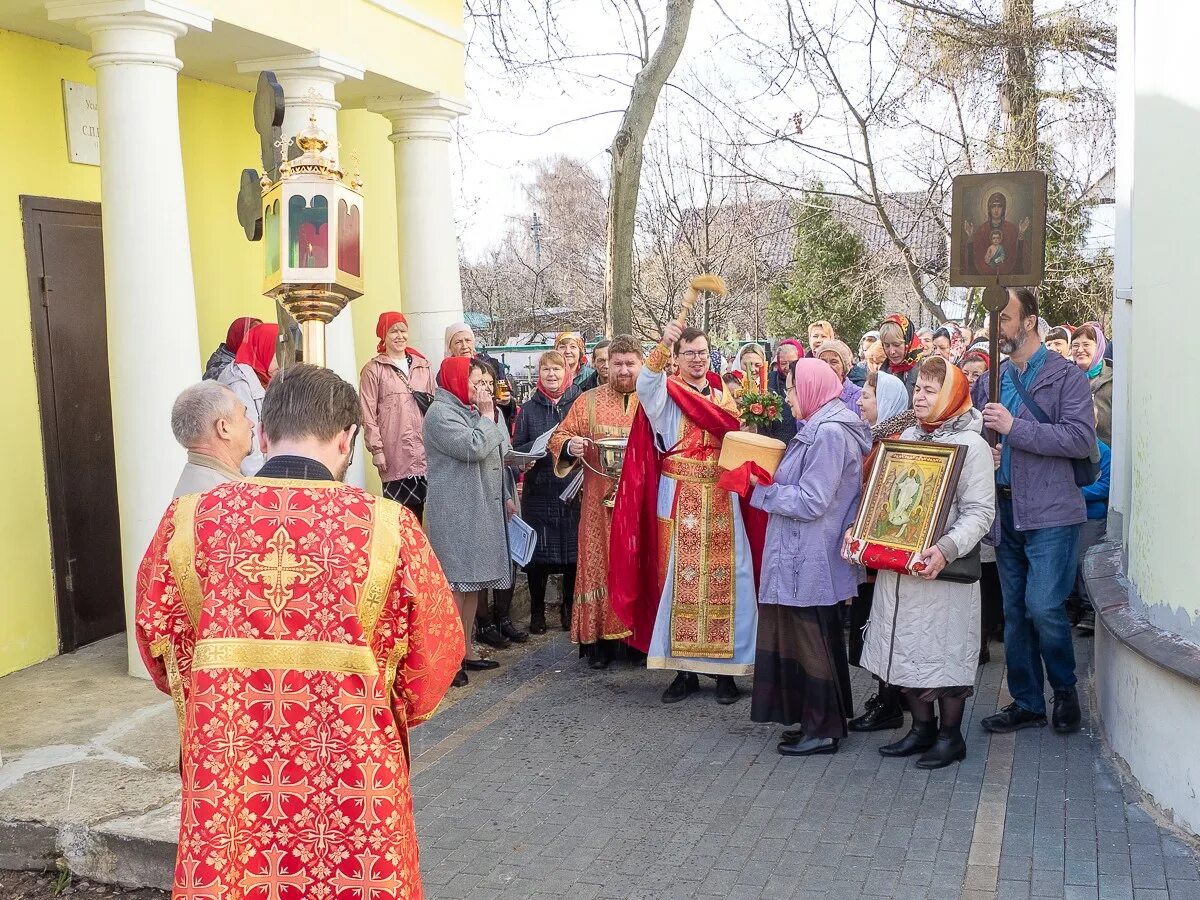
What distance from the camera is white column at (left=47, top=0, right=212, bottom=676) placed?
6715 mm

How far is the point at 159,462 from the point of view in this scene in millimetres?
6945

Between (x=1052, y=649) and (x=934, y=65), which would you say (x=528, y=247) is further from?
(x=1052, y=649)

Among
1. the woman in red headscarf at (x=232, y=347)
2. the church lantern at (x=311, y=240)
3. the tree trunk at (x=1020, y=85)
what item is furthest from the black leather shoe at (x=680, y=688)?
the tree trunk at (x=1020, y=85)

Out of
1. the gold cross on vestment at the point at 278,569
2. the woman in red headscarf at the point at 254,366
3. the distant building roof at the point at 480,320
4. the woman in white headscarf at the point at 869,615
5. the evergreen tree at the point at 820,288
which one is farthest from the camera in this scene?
the distant building roof at the point at 480,320

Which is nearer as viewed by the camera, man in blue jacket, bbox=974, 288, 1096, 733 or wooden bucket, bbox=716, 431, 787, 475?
man in blue jacket, bbox=974, 288, 1096, 733

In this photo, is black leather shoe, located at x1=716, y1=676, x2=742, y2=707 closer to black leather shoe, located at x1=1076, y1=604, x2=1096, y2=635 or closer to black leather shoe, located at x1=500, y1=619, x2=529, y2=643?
black leather shoe, located at x1=500, y1=619, x2=529, y2=643

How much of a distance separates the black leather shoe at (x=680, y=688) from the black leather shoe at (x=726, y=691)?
19 centimetres

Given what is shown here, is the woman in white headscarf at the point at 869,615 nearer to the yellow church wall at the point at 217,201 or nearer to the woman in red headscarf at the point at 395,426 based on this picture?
the woman in red headscarf at the point at 395,426

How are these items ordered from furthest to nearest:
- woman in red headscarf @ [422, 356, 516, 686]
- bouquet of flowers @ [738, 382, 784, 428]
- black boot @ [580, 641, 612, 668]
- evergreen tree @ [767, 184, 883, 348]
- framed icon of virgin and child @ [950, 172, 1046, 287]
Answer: evergreen tree @ [767, 184, 883, 348], black boot @ [580, 641, 612, 668], woman in red headscarf @ [422, 356, 516, 686], bouquet of flowers @ [738, 382, 784, 428], framed icon of virgin and child @ [950, 172, 1046, 287]

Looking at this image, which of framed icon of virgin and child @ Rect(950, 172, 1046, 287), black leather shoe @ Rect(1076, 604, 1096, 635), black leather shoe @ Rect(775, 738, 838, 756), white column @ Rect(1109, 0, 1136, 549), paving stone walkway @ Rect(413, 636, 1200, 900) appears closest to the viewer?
paving stone walkway @ Rect(413, 636, 1200, 900)

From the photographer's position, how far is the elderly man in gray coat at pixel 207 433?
13.8 ft

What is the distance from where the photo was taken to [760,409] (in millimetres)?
6578

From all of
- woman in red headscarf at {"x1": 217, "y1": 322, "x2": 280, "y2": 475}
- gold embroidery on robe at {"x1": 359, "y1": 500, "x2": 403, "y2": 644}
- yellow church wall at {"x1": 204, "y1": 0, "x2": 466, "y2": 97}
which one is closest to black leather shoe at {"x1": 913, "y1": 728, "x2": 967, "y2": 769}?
gold embroidery on robe at {"x1": 359, "y1": 500, "x2": 403, "y2": 644}

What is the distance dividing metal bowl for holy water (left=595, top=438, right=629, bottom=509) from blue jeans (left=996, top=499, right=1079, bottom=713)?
222 cm
